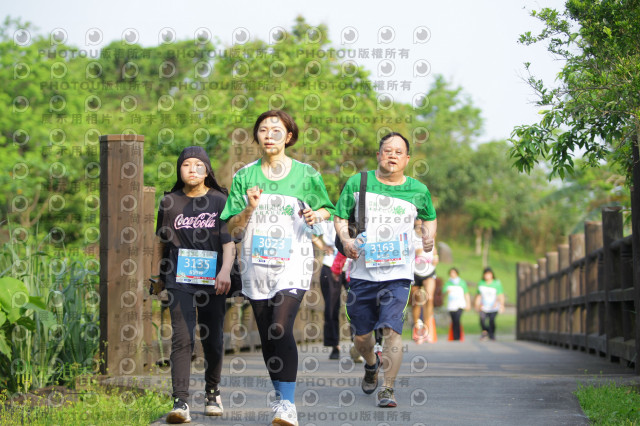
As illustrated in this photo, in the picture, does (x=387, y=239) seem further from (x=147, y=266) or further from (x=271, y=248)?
(x=147, y=266)

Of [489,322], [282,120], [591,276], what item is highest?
[282,120]

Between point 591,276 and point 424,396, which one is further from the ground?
point 591,276

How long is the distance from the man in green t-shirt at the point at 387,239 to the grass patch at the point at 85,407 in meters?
1.53

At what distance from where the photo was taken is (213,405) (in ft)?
18.6

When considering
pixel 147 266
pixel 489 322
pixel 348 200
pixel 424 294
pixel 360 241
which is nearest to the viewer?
pixel 360 241

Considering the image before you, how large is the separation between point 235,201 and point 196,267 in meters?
0.52

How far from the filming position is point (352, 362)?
9.73m

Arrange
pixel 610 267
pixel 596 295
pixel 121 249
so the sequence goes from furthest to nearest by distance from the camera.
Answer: pixel 596 295 < pixel 610 267 < pixel 121 249

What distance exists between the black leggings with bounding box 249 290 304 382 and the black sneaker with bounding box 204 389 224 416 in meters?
0.55

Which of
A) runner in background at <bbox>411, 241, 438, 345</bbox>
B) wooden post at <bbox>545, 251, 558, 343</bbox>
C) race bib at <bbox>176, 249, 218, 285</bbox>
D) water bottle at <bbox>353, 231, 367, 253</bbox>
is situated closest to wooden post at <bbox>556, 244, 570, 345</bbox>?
wooden post at <bbox>545, 251, 558, 343</bbox>

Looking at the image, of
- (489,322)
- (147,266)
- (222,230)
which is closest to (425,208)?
(222,230)

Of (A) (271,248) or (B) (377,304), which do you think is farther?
(B) (377,304)

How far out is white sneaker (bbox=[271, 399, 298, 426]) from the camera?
5.00 meters

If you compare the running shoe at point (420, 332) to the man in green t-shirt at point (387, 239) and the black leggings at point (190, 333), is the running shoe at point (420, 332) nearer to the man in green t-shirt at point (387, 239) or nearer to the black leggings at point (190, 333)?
→ the man in green t-shirt at point (387, 239)
